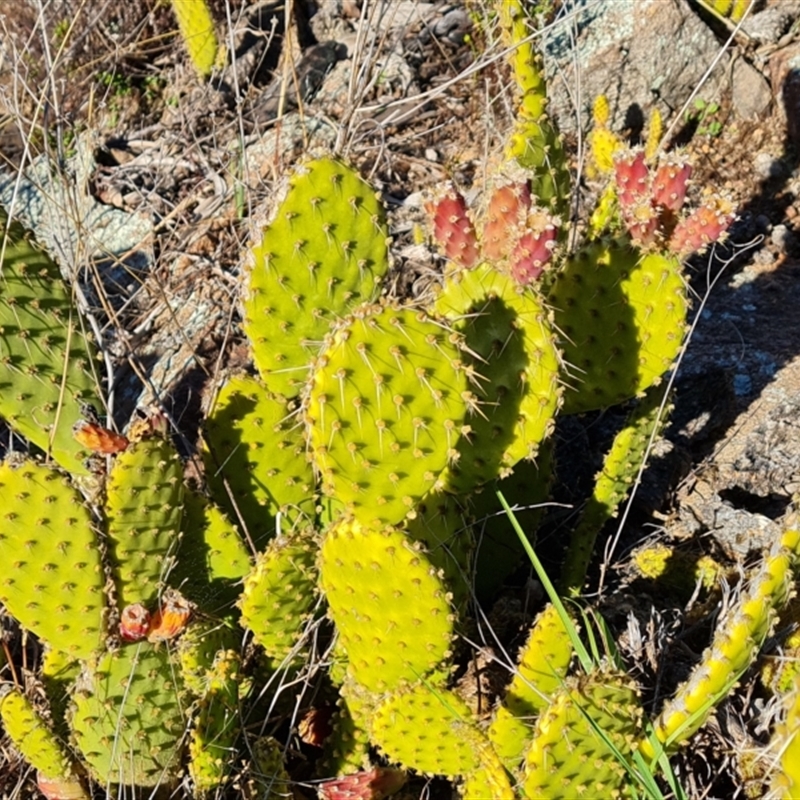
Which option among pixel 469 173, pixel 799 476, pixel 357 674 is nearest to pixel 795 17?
pixel 469 173

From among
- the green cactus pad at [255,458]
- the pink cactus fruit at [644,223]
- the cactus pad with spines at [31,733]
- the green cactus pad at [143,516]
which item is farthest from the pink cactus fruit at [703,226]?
the cactus pad with spines at [31,733]

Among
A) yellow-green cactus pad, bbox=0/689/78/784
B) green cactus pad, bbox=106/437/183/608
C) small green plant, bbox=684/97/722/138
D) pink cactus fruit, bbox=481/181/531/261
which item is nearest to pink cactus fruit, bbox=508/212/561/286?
pink cactus fruit, bbox=481/181/531/261

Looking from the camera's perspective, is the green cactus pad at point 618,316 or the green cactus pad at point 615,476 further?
the green cactus pad at point 615,476

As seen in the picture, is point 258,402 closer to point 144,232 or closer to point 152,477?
point 152,477

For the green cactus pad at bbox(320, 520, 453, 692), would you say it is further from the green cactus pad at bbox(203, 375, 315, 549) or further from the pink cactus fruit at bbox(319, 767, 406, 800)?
the green cactus pad at bbox(203, 375, 315, 549)

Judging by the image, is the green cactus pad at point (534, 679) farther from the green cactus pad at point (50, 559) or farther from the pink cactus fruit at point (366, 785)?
the green cactus pad at point (50, 559)
